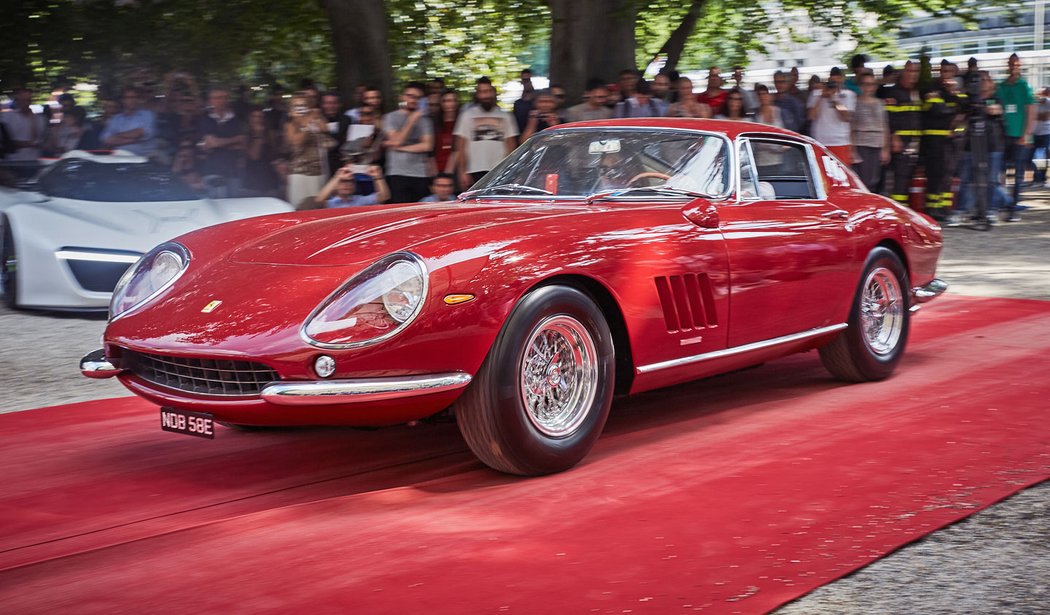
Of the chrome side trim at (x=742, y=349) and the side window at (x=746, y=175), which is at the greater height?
the side window at (x=746, y=175)

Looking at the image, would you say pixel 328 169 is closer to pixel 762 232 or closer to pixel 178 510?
pixel 762 232

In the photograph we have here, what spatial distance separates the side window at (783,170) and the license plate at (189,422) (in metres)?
2.77

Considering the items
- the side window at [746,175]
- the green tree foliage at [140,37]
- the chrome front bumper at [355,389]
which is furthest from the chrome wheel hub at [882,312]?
the green tree foliage at [140,37]

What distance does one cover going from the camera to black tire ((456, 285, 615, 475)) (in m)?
4.09

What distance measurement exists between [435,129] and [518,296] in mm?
6773

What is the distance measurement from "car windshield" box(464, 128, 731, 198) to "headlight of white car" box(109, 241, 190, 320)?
150 cm

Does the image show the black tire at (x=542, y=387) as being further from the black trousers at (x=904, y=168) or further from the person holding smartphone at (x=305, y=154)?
the black trousers at (x=904, y=168)

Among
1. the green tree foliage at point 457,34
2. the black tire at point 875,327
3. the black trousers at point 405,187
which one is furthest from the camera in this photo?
the green tree foliage at point 457,34

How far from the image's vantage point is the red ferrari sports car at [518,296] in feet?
13.0

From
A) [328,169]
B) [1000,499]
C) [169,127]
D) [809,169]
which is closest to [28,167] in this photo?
[169,127]

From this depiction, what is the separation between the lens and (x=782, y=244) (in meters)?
5.34

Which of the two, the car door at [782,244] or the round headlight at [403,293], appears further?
the car door at [782,244]

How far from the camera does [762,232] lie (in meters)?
5.25

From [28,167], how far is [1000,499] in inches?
333
